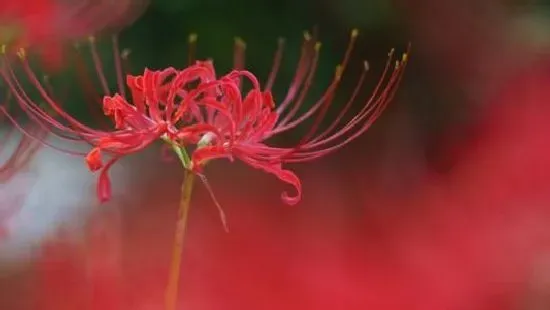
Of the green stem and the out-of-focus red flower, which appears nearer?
the green stem

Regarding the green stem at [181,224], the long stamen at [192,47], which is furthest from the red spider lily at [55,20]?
the green stem at [181,224]

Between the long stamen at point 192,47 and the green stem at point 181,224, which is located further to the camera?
the long stamen at point 192,47

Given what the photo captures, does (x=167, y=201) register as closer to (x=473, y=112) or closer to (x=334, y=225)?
(x=334, y=225)

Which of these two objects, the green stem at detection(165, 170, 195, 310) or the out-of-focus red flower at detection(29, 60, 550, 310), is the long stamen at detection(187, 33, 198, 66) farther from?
the green stem at detection(165, 170, 195, 310)

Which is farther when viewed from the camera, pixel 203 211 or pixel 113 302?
pixel 203 211

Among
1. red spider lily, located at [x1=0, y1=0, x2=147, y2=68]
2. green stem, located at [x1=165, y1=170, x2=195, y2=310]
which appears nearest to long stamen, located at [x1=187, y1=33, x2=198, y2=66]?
red spider lily, located at [x1=0, y1=0, x2=147, y2=68]

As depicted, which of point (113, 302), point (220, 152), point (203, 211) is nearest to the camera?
point (220, 152)

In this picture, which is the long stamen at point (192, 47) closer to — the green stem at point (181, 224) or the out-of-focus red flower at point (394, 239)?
the out-of-focus red flower at point (394, 239)

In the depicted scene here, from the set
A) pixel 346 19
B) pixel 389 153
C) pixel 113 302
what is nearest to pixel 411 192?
pixel 389 153
